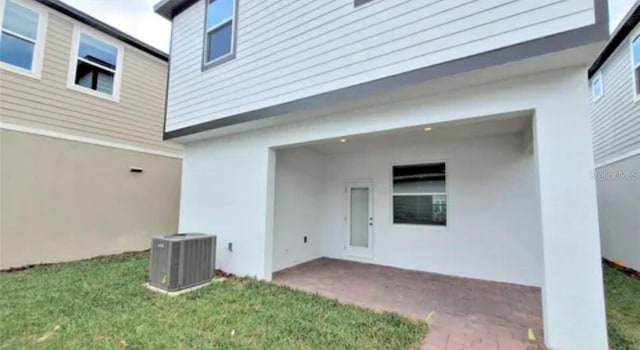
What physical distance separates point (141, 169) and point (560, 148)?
9.04m

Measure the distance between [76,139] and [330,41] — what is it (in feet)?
21.6

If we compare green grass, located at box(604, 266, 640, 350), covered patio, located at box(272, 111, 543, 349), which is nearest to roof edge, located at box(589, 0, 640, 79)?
covered patio, located at box(272, 111, 543, 349)

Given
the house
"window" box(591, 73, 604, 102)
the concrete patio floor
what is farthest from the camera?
"window" box(591, 73, 604, 102)

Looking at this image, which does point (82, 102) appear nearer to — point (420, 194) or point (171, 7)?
point (171, 7)

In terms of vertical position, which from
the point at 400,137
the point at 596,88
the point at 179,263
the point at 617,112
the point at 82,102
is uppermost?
the point at 596,88

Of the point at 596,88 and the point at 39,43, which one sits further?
the point at 596,88

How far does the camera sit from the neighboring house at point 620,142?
661cm

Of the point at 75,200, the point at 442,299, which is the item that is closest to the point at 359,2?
the point at 442,299

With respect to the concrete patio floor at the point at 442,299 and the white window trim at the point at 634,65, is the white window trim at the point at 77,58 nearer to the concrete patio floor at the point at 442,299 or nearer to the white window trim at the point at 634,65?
the concrete patio floor at the point at 442,299

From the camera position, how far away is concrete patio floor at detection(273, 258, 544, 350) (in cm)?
338

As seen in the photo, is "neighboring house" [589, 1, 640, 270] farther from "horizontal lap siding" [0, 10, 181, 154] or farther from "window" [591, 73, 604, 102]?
"horizontal lap siding" [0, 10, 181, 154]

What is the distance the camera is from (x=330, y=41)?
4.39 meters

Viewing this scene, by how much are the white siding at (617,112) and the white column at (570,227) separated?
548cm

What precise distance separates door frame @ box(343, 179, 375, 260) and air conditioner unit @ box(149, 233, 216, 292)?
342 cm
